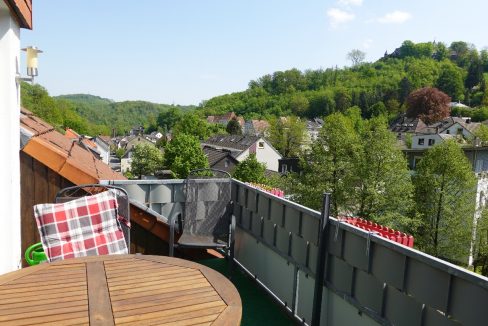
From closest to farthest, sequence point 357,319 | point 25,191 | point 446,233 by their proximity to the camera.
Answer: point 357,319, point 25,191, point 446,233

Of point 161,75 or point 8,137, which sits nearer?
point 8,137

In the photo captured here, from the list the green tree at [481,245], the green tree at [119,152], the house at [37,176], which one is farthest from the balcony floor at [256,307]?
the green tree at [119,152]

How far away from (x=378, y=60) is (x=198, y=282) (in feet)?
426

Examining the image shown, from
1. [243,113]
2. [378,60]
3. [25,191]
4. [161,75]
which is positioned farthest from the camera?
[378,60]

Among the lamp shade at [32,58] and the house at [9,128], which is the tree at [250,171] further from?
the house at [9,128]

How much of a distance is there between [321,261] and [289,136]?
163 feet

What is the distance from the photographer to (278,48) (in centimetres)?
5228

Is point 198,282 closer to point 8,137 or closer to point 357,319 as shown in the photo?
point 357,319

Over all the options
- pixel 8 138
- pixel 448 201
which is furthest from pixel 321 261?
pixel 448 201

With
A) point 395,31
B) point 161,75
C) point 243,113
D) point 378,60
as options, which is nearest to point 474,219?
point 395,31

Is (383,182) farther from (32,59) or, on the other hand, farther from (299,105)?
(299,105)

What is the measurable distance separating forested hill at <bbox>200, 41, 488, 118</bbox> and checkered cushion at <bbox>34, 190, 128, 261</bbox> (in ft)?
258

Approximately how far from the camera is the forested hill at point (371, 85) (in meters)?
81.1

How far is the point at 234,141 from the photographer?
1874 inches
